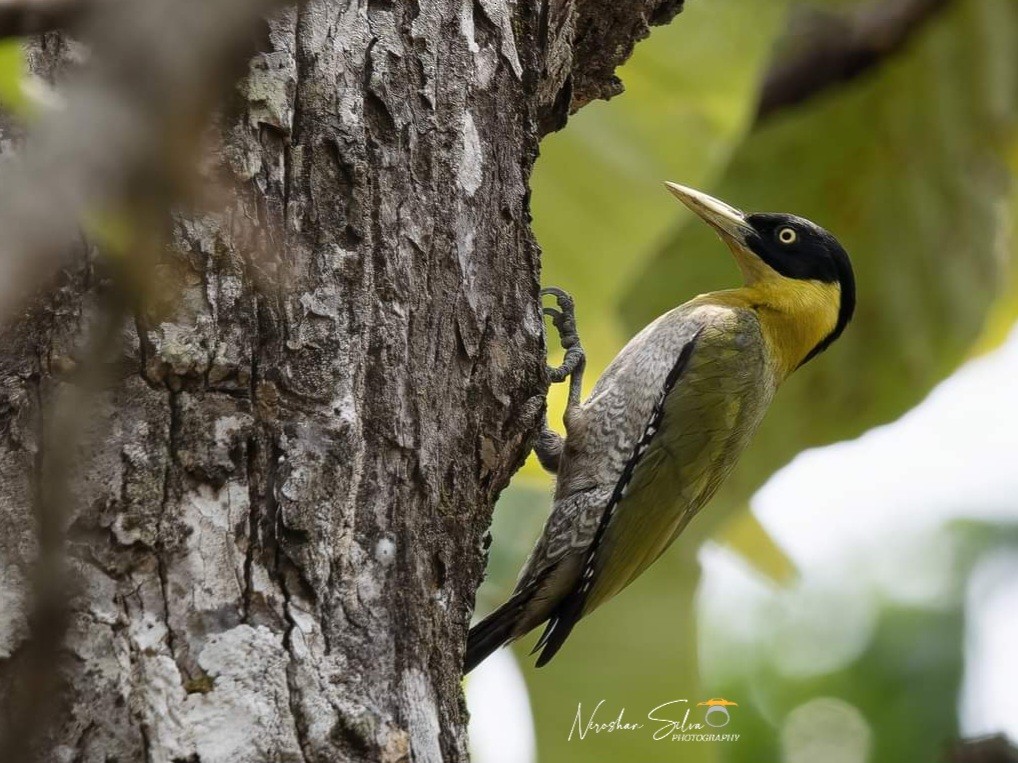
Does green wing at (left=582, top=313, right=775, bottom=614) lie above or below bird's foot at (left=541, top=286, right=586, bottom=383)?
below

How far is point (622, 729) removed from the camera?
417cm

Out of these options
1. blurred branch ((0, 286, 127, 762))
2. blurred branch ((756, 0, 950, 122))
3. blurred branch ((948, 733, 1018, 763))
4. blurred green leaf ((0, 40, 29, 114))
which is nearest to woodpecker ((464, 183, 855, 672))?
blurred branch ((756, 0, 950, 122))

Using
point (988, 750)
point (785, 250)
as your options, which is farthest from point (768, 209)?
point (988, 750)

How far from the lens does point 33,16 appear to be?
68 centimetres

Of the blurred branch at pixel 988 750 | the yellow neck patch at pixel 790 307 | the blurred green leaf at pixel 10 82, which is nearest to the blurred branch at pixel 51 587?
the blurred green leaf at pixel 10 82

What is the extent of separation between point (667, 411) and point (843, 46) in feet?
4.53

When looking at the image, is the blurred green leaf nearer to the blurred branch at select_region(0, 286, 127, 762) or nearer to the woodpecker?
the blurred branch at select_region(0, 286, 127, 762)

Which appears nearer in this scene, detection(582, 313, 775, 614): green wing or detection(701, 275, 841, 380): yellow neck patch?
Result: detection(582, 313, 775, 614): green wing

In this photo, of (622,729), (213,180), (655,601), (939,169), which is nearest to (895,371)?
(939,169)

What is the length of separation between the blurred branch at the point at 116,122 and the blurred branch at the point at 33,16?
0.07m

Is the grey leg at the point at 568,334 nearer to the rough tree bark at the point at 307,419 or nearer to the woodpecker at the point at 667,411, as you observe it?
the woodpecker at the point at 667,411

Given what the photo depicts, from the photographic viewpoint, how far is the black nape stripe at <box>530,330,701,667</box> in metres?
3.74

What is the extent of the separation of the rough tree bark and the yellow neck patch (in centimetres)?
229

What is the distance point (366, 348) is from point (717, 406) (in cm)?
228
